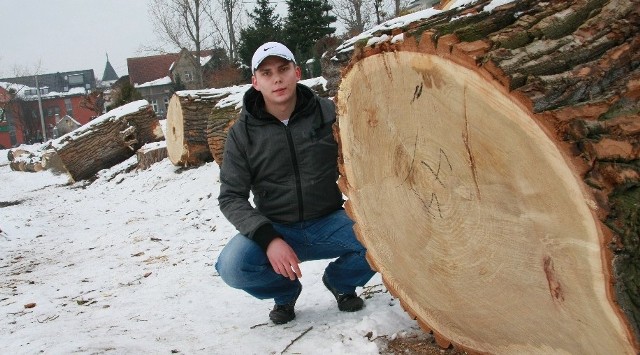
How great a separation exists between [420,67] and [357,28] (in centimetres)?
2693

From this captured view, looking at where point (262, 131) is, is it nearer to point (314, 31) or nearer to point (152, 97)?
point (314, 31)

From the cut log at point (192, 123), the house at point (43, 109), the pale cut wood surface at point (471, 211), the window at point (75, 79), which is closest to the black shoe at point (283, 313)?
the pale cut wood surface at point (471, 211)

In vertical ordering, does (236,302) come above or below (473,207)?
below

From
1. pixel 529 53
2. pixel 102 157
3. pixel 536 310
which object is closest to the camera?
pixel 529 53

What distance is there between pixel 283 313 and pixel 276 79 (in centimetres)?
115

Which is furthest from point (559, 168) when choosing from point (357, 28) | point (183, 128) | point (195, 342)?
point (357, 28)

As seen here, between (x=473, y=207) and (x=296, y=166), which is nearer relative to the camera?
(x=473, y=207)

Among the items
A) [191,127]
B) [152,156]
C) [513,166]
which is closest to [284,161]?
[513,166]

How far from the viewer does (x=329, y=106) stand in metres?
2.77

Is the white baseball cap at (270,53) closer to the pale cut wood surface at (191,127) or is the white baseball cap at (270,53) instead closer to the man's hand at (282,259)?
the man's hand at (282,259)

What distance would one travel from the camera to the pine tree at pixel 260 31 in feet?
82.1

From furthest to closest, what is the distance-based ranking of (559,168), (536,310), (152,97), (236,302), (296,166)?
(152,97), (236,302), (296,166), (536,310), (559,168)

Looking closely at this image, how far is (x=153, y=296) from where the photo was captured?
3.60 metres

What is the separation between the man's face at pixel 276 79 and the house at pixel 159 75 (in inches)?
1699
